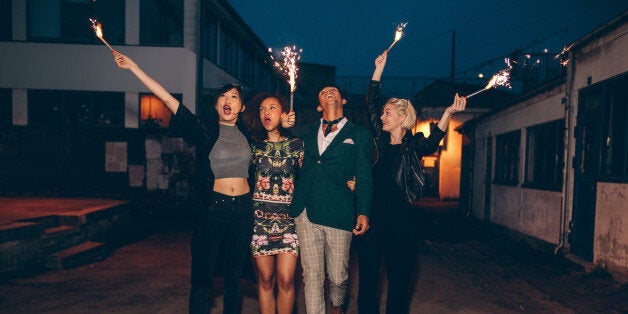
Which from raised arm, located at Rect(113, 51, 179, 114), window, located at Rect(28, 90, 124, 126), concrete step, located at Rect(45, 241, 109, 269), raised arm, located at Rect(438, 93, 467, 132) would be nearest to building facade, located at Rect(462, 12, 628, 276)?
raised arm, located at Rect(438, 93, 467, 132)

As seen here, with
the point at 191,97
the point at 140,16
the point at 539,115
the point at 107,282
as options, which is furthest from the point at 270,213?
the point at 140,16

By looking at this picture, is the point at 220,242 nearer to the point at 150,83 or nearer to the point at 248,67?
the point at 150,83

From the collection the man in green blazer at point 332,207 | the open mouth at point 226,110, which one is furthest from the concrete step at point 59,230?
the man in green blazer at point 332,207

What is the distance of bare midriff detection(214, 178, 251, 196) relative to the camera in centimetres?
341

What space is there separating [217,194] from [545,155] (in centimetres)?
853

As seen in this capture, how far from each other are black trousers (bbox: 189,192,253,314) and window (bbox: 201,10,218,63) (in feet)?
41.9

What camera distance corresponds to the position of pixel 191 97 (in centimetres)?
1422

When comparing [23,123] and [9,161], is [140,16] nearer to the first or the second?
[23,123]

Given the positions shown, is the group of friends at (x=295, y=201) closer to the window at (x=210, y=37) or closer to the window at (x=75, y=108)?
the window at (x=75, y=108)

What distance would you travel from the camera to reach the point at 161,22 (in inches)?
560

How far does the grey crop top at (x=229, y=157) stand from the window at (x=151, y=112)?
458 inches

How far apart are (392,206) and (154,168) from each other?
11575 mm

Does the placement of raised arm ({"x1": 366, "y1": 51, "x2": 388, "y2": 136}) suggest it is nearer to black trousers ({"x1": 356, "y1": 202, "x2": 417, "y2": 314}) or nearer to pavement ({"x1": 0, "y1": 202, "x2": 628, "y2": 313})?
black trousers ({"x1": 356, "y1": 202, "x2": 417, "y2": 314})

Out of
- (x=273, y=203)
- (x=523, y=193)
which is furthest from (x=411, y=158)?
(x=523, y=193)
